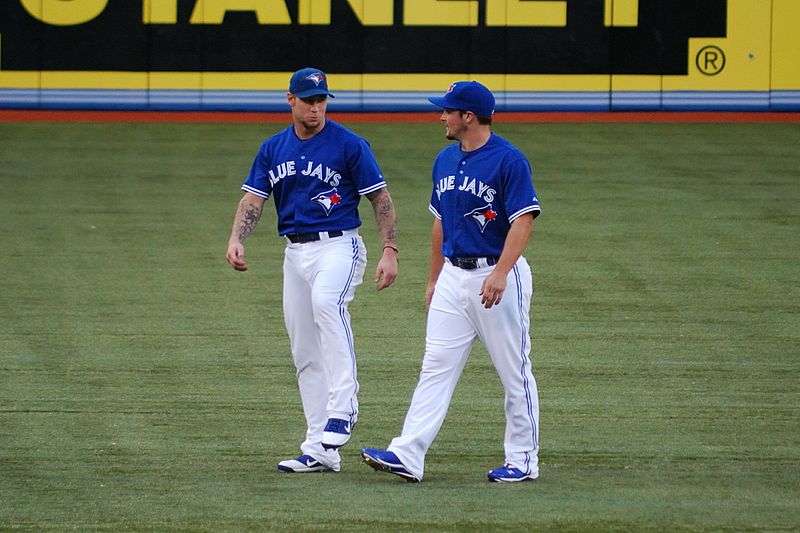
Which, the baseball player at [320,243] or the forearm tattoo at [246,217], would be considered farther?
the forearm tattoo at [246,217]

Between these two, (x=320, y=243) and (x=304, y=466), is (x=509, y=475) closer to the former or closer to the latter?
(x=304, y=466)

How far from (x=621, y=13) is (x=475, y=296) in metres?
15.8

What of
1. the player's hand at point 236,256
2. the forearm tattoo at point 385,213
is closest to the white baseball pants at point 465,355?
the forearm tattoo at point 385,213

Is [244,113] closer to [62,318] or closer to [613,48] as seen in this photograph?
[613,48]

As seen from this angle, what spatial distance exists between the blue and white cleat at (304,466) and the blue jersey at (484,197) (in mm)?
1153

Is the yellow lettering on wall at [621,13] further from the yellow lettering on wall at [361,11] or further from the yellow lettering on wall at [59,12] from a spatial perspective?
the yellow lettering on wall at [59,12]

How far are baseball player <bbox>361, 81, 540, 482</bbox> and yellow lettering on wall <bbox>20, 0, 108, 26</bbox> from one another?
15871 millimetres

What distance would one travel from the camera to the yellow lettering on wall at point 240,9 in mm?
20781

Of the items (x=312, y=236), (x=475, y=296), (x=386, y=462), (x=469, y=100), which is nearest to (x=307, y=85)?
(x=312, y=236)

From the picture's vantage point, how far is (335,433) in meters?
6.07

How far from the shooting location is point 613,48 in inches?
819

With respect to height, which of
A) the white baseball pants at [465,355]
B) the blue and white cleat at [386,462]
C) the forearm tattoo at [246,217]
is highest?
the forearm tattoo at [246,217]

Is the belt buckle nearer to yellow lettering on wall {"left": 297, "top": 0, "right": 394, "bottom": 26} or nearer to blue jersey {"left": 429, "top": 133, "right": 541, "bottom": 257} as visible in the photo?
blue jersey {"left": 429, "top": 133, "right": 541, "bottom": 257}

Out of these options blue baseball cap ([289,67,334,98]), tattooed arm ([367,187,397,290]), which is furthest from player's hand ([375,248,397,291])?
blue baseball cap ([289,67,334,98])
